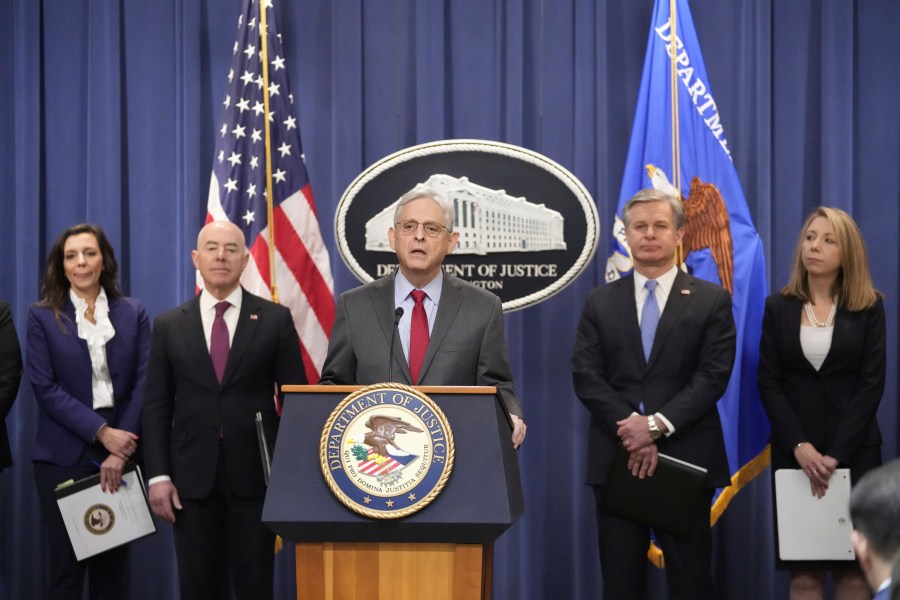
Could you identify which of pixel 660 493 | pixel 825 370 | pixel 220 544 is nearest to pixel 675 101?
pixel 825 370

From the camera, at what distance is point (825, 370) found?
404 cm

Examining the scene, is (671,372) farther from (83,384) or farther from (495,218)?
(83,384)

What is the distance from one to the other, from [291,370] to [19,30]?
2.70 m

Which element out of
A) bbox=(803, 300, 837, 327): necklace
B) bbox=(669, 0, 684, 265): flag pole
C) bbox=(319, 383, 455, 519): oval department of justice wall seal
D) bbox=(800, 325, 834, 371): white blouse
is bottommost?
bbox=(319, 383, 455, 519): oval department of justice wall seal

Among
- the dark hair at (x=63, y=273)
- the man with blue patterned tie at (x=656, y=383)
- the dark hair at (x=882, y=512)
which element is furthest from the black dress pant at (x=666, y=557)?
the dark hair at (x=882, y=512)

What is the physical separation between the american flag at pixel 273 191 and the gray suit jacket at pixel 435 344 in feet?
5.06

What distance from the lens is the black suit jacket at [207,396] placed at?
142 inches

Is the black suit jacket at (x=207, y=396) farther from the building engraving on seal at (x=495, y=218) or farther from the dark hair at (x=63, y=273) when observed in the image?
the building engraving on seal at (x=495, y=218)

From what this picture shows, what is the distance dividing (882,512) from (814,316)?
287 centimetres

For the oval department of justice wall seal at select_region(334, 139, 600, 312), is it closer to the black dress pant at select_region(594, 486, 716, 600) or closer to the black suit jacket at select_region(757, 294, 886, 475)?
the black suit jacket at select_region(757, 294, 886, 475)

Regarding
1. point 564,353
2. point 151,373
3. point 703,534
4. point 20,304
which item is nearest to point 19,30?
point 20,304

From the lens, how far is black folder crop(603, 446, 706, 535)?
361cm

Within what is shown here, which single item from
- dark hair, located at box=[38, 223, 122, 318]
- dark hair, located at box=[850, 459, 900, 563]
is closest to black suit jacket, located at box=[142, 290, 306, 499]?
dark hair, located at box=[38, 223, 122, 318]

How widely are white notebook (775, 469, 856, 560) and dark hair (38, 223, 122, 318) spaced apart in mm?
2839
